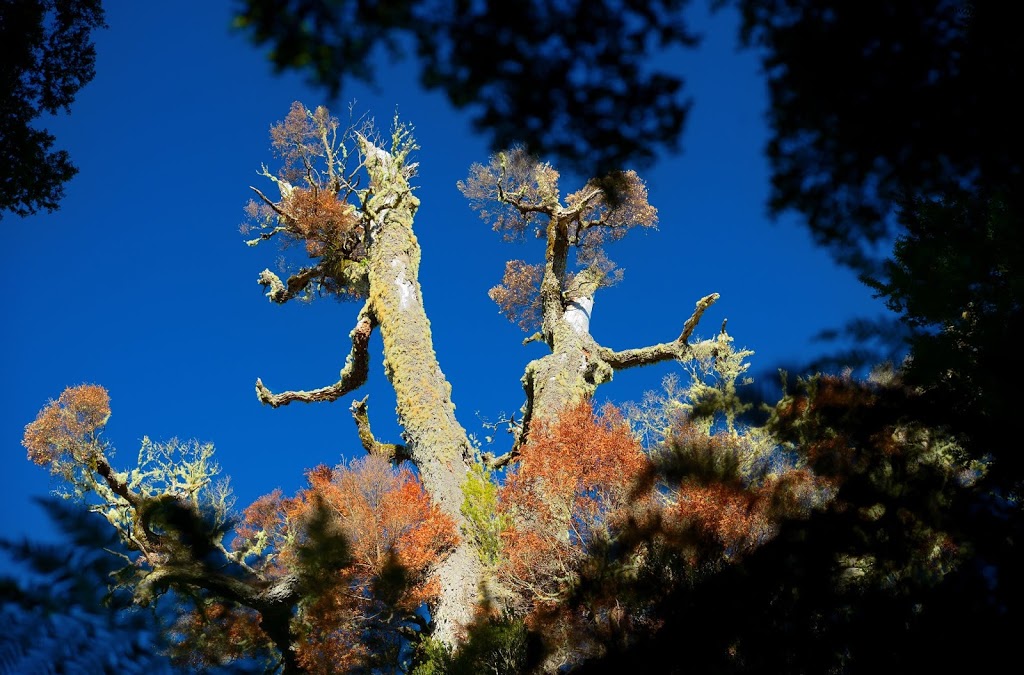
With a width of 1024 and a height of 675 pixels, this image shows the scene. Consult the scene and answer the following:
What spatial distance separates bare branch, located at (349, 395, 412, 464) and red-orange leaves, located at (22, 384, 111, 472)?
207 inches

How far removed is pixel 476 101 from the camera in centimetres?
249

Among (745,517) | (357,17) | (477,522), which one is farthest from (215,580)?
(357,17)

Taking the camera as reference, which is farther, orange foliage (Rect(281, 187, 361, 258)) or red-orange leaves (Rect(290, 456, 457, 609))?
orange foliage (Rect(281, 187, 361, 258))

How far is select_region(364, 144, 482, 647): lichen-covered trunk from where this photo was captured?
9.53 meters

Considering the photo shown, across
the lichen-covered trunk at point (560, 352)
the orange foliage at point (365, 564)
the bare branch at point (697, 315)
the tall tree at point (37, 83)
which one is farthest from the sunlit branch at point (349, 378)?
the tall tree at point (37, 83)

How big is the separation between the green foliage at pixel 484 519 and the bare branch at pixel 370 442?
1.71m

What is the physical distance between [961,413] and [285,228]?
13.7 meters

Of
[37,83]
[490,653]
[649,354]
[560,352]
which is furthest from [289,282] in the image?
[37,83]

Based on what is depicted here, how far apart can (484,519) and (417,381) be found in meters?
2.88

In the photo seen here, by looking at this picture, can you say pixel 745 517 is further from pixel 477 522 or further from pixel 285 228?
pixel 285 228

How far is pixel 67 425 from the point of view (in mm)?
13828

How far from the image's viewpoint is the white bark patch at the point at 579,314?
13.4 metres

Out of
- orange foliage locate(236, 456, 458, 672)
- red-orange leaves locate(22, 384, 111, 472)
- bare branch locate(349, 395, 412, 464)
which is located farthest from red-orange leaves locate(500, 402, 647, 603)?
red-orange leaves locate(22, 384, 111, 472)

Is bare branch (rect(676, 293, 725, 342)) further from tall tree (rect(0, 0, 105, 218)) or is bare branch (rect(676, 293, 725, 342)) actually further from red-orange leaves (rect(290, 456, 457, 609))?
tall tree (rect(0, 0, 105, 218))
